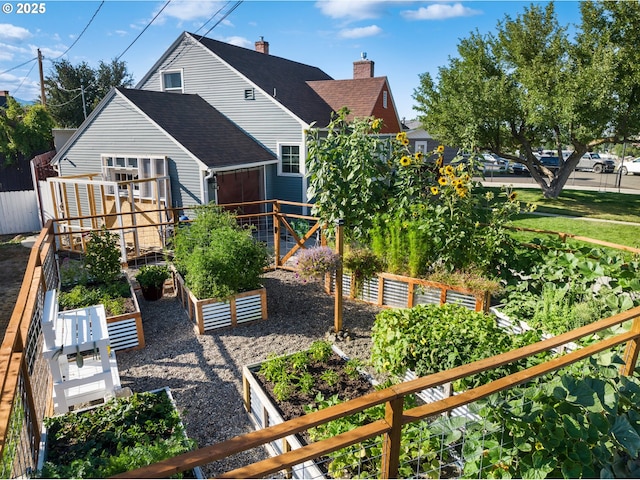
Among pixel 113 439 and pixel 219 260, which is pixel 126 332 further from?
pixel 113 439

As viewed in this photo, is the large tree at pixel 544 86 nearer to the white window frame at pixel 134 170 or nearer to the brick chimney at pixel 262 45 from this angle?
the brick chimney at pixel 262 45

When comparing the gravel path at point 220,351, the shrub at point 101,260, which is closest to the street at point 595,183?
the gravel path at point 220,351

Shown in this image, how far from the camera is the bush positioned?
5781 millimetres

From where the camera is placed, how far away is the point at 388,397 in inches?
64.0

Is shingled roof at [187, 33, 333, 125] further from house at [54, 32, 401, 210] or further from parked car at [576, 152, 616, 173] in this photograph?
parked car at [576, 152, 616, 173]

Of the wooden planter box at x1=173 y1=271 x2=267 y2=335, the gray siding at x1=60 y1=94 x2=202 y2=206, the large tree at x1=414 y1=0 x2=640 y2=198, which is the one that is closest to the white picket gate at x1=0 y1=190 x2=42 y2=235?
the gray siding at x1=60 y1=94 x2=202 y2=206

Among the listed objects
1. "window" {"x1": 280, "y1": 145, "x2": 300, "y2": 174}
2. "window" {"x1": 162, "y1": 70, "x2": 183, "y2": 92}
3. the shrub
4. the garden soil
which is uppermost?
"window" {"x1": 162, "y1": 70, "x2": 183, "y2": 92}

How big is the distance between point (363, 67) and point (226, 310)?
17.6 m

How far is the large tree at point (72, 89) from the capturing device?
27.6m

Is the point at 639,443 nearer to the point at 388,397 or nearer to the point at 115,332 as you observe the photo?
the point at 388,397

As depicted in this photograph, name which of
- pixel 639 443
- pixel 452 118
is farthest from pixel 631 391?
pixel 452 118

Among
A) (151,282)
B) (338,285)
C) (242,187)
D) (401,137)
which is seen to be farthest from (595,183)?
(151,282)

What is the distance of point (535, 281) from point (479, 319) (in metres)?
2.09

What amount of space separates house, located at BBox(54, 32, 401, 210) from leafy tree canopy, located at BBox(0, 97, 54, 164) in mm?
6248
